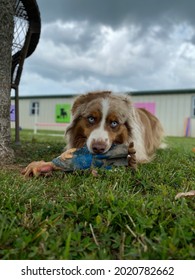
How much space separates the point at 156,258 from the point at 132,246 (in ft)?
0.56

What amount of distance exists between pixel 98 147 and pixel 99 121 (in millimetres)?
546

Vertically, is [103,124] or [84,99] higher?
[84,99]

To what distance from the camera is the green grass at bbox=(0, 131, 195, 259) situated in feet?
5.15

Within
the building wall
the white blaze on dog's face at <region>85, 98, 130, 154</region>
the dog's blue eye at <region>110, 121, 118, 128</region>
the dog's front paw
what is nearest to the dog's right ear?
the white blaze on dog's face at <region>85, 98, 130, 154</region>

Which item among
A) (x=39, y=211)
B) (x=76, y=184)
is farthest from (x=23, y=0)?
(x=39, y=211)

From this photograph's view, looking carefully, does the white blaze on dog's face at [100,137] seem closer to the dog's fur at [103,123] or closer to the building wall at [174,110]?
the dog's fur at [103,123]

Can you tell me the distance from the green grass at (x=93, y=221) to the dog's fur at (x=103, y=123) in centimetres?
99

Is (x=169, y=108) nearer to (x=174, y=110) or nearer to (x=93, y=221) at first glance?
(x=174, y=110)

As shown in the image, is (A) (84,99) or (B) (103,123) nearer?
(B) (103,123)

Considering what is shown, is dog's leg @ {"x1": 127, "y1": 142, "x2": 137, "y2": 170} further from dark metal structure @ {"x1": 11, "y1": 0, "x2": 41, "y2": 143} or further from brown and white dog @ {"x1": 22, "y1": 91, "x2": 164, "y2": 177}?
dark metal structure @ {"x1": 11, "y1": 0, "x2": 41, "y2": 143}

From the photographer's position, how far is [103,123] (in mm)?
3980

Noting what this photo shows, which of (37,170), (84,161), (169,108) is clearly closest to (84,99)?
(84,161)

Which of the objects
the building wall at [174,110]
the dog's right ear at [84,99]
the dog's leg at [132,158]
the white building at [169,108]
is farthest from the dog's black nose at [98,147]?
the building wall at [174,110]
